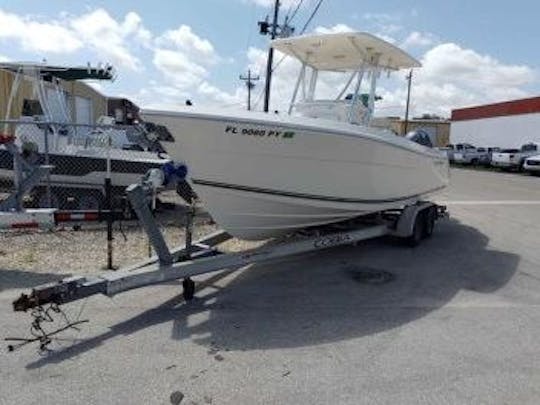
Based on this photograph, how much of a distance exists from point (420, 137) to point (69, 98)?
1434 cm

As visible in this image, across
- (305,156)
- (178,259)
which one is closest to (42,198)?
(178,259)

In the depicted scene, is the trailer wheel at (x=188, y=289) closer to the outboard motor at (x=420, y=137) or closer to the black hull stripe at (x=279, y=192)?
the black hull stripe at (x=279, y=192)

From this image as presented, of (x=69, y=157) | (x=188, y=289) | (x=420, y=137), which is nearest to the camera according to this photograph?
(x=188, y=289)

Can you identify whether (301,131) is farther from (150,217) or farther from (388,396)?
(388,396)

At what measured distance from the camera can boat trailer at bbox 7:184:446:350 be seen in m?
5.89

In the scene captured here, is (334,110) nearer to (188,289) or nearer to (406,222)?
(406,222)

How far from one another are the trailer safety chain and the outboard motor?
644 cm

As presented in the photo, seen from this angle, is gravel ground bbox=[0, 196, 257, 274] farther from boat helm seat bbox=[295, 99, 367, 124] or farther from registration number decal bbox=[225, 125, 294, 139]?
registration number decal bbox=[225, 125, 294, 139]

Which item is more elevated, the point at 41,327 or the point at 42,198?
the point at 42,198

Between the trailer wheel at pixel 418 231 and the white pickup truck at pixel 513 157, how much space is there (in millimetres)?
28735

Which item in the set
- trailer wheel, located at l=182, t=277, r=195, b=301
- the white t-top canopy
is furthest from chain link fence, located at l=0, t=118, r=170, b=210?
trailer wheel, located at l=182, t=277, r=195, b=301

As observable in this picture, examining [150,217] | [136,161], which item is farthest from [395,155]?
[136,161]

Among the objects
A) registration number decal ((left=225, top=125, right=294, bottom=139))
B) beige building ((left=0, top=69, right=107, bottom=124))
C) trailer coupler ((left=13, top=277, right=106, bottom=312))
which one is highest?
beige building ((left=0, top=69, right=107, bottom=124))

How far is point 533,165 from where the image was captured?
111 feet
